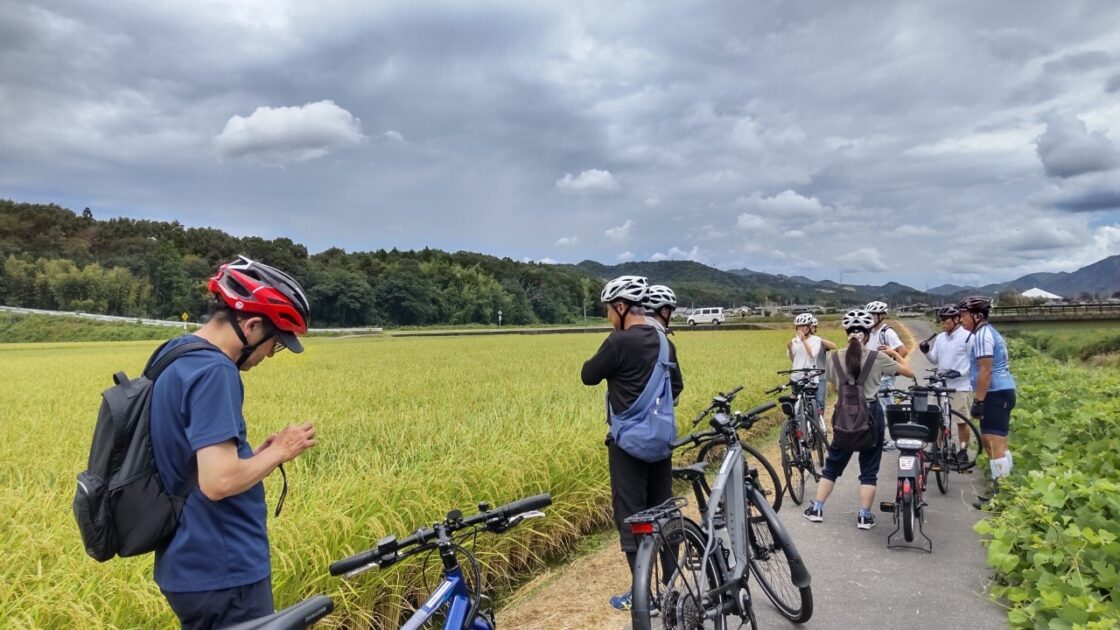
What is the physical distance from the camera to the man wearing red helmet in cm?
185

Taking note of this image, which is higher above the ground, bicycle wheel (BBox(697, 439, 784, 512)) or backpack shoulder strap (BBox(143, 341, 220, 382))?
backpack shoulder strap (BBox(143, 341, 220, 382))

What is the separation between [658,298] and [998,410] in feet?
14.5

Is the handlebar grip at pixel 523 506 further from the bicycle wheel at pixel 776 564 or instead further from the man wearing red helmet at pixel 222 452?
the bicycle wheel at pixel 776 564

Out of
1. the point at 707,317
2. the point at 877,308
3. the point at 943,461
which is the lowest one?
the point at 943,461

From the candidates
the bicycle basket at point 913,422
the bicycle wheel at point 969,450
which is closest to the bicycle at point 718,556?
the bicycle basket at point 913,422

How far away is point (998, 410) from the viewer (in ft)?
20.5

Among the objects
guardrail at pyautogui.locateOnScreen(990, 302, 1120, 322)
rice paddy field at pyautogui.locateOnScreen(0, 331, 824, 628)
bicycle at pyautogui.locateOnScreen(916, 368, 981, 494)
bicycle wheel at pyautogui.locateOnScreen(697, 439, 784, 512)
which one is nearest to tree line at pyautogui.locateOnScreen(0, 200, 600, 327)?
guardrail at pyautogui.locateOnScreen(990, 302, 1120, 322)

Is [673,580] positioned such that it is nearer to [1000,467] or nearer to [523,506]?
[523,506]

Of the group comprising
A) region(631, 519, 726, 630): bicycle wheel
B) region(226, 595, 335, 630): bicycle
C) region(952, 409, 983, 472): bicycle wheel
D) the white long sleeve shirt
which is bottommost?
region(952, 409, 983, 472): bicycle wheel

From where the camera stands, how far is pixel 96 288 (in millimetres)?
69938

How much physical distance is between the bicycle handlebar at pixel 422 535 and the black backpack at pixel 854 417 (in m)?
3.94

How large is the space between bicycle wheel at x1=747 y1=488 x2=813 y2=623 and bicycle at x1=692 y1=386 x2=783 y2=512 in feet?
0.75

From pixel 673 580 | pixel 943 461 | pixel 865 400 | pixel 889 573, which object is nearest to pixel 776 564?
pixel 889 573

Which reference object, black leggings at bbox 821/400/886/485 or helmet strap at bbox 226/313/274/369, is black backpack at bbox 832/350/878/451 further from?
helmet strap at bbox 226/313/274/369
